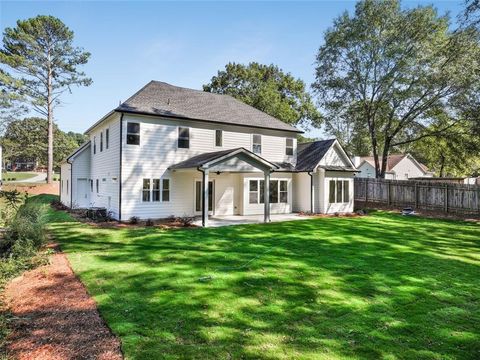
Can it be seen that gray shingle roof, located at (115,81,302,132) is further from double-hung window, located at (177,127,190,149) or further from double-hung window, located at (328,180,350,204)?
double-hung window, located at (328,180,350,204)

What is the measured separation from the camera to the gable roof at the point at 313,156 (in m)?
18.8

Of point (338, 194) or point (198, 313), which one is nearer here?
point (198, 313)

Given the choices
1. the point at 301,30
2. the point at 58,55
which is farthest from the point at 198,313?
the point at 58,55

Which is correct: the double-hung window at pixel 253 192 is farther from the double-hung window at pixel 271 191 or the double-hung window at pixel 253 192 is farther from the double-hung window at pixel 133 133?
the double-hung window at pixel 133 133

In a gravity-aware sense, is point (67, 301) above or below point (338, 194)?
below

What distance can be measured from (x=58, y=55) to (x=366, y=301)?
1506 inches

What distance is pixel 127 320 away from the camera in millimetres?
4824

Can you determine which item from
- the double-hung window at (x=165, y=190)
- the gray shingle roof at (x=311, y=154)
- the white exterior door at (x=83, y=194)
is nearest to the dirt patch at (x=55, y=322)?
the double-hung window at (x=165, y=190)

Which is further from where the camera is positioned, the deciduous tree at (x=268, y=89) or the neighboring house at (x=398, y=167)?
the neighboring house at (x=398, y=167)

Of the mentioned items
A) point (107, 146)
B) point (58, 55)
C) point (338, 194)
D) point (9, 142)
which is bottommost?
point (338, 194)

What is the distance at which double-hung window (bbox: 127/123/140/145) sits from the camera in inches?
579

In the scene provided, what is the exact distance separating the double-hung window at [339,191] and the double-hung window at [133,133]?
1199 centimetres

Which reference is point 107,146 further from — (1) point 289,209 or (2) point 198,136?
(1) point 289,209

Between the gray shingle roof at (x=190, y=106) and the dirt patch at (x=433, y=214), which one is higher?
the gray shingle roof at (x=190, y=106)
